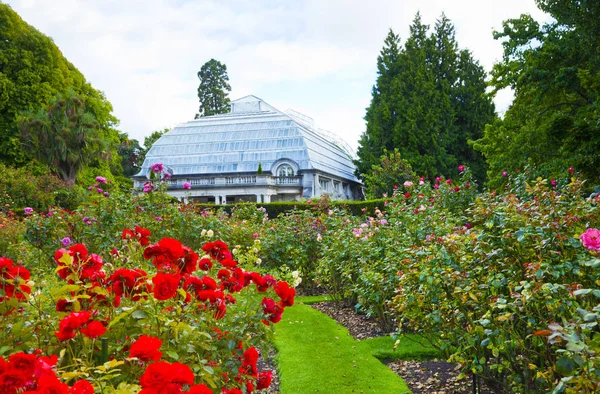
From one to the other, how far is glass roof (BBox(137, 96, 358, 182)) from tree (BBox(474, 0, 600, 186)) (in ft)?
67.1

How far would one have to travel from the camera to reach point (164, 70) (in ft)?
40.3

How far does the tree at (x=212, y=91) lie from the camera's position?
5009 centimetres

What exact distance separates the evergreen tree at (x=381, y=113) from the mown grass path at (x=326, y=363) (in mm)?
25092

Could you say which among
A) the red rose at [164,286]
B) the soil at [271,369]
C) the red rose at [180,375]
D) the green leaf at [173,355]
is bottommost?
the soil at [271,369]

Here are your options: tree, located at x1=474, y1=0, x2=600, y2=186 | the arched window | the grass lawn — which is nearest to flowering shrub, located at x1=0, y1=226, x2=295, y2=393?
the grass lawn

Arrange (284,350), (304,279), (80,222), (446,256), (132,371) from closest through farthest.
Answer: (132,371) → (446,256) → (284,350) → (80,222) → (304,279)

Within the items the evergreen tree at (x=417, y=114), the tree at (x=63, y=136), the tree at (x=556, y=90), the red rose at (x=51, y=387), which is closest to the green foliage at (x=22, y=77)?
the tree at (x=63, y=136)

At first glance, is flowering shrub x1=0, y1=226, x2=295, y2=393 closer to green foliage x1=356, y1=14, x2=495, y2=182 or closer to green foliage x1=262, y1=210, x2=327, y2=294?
green foliage x1=262, y1=210, x2=327, y2=294

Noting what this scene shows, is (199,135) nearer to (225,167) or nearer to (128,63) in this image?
(225,167)

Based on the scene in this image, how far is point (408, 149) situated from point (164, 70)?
20982mm

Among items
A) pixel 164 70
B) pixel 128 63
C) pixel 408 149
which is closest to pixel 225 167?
pixel 408 149

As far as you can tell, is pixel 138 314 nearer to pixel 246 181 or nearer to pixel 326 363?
pixel 326 363

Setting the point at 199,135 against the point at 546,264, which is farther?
the point at 199,135

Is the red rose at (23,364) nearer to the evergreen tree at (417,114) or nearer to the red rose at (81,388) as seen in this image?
the red rose at (81,388)
